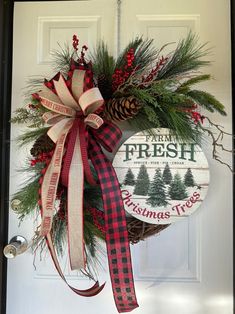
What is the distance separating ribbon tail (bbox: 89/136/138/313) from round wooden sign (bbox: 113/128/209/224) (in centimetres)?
6

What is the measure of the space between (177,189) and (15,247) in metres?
0.53

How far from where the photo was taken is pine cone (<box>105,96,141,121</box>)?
2.73 feet

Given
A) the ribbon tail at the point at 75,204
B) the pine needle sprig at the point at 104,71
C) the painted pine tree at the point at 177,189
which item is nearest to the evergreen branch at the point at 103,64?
A: the pine needle sprig at the point at 104,71

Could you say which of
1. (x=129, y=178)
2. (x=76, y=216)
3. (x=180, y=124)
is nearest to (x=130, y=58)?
(x=180, y=124)

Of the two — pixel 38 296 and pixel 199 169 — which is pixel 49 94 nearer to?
pixel 199 169

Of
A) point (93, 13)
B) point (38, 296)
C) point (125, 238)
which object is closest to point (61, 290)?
point (38, 296)

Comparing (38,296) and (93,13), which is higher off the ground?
(93,13)

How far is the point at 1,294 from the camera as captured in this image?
103 centimetres

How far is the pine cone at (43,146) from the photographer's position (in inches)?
35.0

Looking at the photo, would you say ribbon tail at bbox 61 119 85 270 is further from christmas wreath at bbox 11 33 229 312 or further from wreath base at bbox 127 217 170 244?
wreath base at bbox 127 217 170 244

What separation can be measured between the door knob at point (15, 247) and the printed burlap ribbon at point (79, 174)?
0.59 feet

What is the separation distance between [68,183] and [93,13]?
58 centimetres

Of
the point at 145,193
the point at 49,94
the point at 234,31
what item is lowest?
the point at 145,193

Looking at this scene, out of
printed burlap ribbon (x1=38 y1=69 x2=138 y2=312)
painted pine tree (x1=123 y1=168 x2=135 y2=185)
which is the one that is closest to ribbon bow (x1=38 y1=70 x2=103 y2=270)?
printed burlap ribbon (x1=38 y1=69 x2=138 y2=312)
